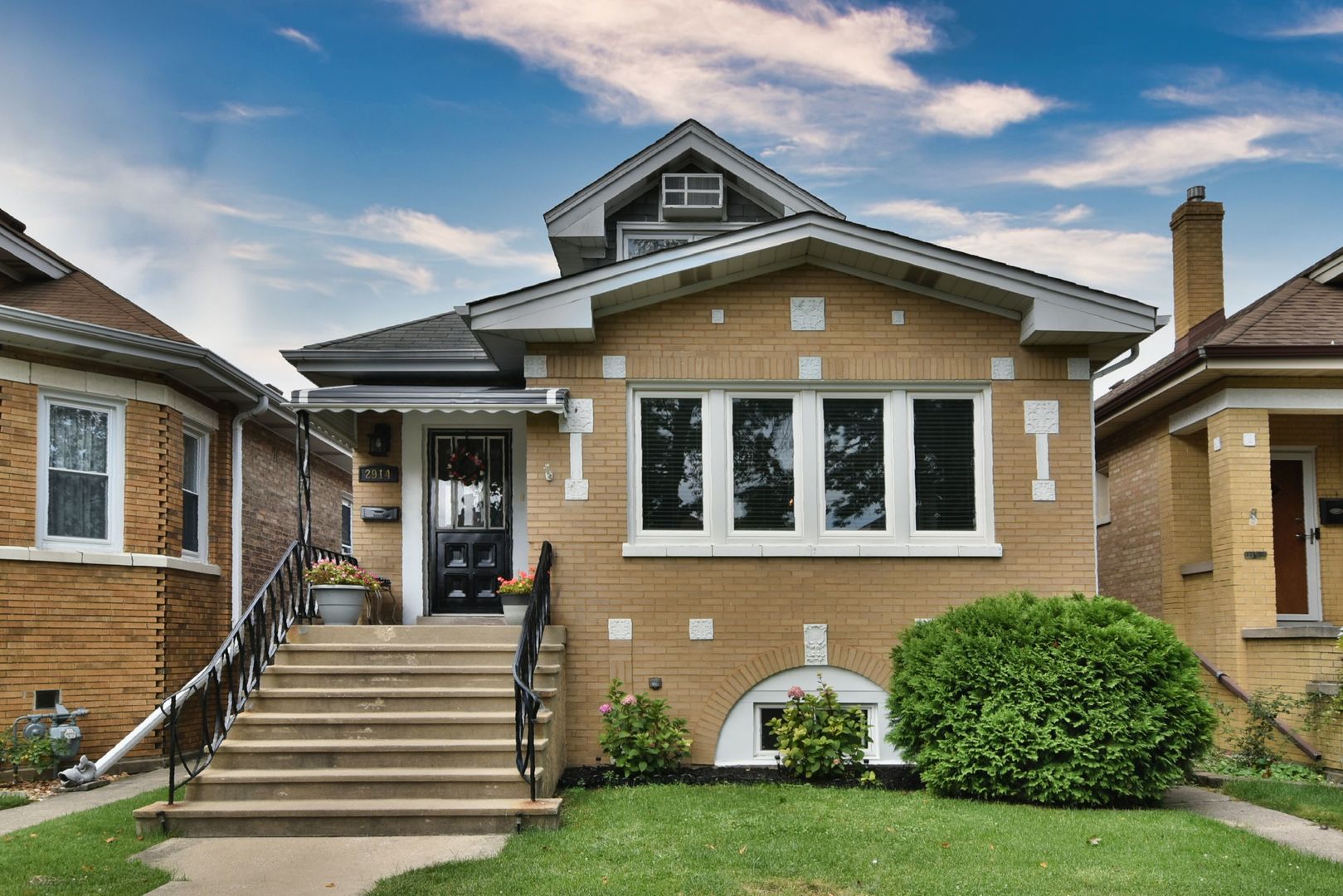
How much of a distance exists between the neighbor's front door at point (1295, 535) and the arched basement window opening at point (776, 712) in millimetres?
5790

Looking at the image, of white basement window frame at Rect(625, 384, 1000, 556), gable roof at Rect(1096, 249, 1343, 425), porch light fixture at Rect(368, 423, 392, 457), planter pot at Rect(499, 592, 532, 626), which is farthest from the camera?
porch light fixture at Rect(368, 423, 392, 457)

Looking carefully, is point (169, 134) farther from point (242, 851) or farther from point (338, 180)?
point (242, 851)

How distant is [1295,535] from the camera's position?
1274 cm

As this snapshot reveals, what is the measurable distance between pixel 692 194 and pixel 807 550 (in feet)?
16.8

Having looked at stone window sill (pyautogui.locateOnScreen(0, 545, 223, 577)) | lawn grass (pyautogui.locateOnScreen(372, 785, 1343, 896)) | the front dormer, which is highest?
the front dormer

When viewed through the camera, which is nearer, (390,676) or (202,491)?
(390,676)

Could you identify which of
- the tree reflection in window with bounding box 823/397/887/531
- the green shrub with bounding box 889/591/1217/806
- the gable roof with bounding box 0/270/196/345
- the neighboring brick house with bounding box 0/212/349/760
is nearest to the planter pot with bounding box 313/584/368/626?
the neighboring brick house with bounding box 0/212/349/760

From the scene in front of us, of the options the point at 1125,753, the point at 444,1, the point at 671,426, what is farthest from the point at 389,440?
the point at 1125,753

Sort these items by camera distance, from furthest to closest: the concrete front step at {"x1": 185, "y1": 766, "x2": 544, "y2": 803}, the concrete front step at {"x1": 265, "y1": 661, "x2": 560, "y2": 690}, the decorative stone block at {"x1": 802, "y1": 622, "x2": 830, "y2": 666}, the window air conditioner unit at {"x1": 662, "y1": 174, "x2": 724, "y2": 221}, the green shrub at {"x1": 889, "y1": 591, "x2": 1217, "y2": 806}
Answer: the window air conditioner unit at {"x1": 662, "y1": 174, "x2": 724, "y2": 221}, the decorative stone block at {"x1": 802, "y1": 622, "x2": 830, "y2": 666}, the concrete front step at {"x1": 265, "y1": 661, "x2": 560, "y2": 690}, the green shrub at {"x1": 889, "y1": 591, "x2": 1217, "y2": 806}, the concrete front step at {"x1": 185, "y1": 766, "x2": 544, "y2": 803}

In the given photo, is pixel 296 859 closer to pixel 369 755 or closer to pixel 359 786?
pixel 359 786

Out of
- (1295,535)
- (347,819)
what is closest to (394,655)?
(347,819)

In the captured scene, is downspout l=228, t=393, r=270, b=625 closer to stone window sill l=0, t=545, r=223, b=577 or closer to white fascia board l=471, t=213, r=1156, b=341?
stone window sill l=0, t=545, r=223, b=577

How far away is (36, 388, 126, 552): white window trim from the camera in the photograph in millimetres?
10516

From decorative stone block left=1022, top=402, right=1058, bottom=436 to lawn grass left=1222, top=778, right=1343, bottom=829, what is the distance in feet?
11.0
